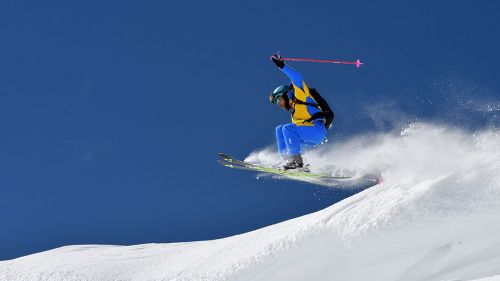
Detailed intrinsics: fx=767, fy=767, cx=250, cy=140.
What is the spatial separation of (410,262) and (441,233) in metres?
0.60

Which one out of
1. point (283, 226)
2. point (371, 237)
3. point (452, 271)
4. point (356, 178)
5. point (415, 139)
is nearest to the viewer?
point (452, 271)

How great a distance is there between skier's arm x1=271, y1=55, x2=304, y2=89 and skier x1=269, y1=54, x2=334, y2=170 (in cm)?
22

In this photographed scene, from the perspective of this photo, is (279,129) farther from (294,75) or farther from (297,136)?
(294,75)

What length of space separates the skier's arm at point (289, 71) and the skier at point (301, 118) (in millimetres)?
221

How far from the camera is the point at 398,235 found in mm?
11000

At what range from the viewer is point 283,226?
43.5ft

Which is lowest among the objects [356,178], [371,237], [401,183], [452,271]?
[452,271]

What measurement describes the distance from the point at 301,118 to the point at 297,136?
329mm

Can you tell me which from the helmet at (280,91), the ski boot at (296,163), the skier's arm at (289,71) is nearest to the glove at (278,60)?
the skier's arm at (289,71)

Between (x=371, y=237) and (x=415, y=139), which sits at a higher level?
(x=415, y=139)

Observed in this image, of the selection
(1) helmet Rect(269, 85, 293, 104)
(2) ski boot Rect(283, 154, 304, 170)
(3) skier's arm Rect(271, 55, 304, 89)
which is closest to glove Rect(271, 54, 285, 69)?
(3) skier's arm Rect(271, 55, 304, 89)

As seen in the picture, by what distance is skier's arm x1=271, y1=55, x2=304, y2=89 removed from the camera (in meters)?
12.4

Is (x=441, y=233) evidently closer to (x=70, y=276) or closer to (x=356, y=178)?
(x=356, y=178)

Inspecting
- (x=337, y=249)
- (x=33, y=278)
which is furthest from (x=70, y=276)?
(x=337, y=249)
